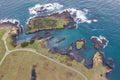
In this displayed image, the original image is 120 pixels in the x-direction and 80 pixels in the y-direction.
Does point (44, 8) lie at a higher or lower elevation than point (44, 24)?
higher

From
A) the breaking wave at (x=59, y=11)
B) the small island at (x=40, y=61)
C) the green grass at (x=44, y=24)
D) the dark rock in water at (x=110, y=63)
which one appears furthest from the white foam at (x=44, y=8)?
the dark rock in water at (x=110, y=63)

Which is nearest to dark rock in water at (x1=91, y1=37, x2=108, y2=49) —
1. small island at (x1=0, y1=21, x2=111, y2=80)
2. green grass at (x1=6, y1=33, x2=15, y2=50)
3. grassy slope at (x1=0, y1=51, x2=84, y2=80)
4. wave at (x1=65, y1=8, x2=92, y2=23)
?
small island at (x1=0, y1=21, x2=111, y2=80)

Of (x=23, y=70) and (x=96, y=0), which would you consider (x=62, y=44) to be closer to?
(x=23, y=70)

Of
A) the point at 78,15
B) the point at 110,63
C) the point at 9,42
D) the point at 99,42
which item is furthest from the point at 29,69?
the point at 78,15

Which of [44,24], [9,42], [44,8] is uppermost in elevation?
[44,8]

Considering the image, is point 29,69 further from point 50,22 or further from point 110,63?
point 110,63

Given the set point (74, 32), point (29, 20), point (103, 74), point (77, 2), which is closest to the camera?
point (103, 74)

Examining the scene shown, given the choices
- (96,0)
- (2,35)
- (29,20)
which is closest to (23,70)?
(2,35)
